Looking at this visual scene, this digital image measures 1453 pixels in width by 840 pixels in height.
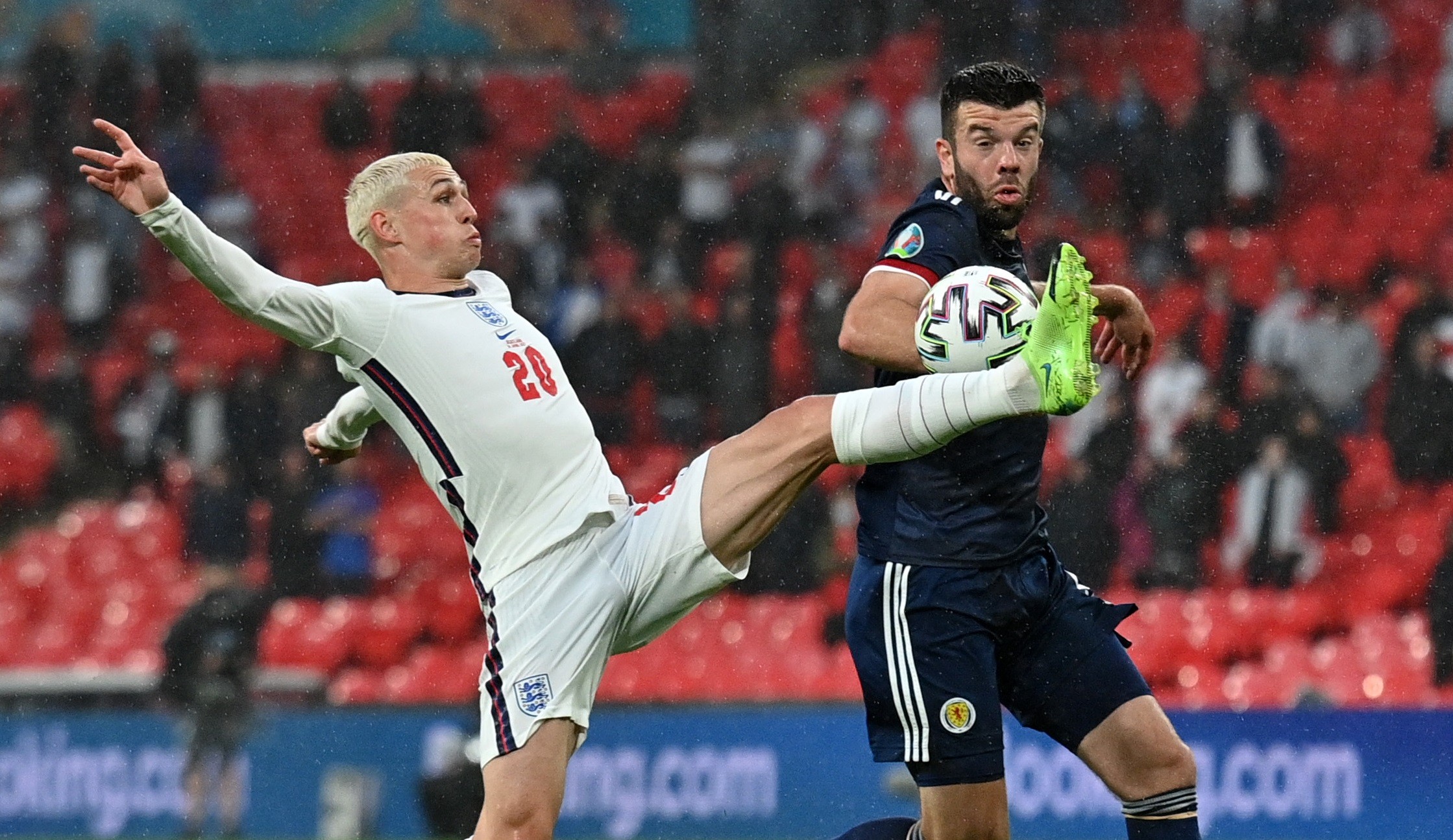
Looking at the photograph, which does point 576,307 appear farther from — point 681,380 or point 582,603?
point 582,603

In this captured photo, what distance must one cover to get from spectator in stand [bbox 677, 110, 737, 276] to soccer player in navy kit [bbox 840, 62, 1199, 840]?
7.64 meters

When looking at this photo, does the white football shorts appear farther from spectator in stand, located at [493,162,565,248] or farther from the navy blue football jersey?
spectator in stand, located at [493,162,565,248]

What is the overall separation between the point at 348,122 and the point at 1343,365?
7203 mm

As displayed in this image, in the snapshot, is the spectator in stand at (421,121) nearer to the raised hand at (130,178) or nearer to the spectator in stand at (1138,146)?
the spectator in stand at (1138,146)

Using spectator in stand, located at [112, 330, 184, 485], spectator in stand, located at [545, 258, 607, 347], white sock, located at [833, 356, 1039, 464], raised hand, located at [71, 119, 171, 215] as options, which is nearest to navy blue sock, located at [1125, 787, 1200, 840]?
white sock, located at [833, 356, 1039, 464]

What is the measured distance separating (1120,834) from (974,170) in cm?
531

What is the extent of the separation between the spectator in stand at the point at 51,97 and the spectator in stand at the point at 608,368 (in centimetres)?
460

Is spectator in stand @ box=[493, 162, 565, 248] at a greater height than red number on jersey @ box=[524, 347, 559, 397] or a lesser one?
greater

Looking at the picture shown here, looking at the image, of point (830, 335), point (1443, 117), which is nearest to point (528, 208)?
point (830, 335)

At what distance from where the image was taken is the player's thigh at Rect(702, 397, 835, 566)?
4.43 metres

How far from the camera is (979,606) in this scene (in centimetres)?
434

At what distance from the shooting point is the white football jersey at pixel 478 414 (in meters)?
4.63

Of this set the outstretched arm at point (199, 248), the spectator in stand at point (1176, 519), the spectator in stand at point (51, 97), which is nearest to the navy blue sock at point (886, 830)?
the outstretched arm at point (199, 248)

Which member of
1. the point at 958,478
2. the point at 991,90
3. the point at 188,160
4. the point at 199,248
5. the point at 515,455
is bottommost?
the point at 958,478
